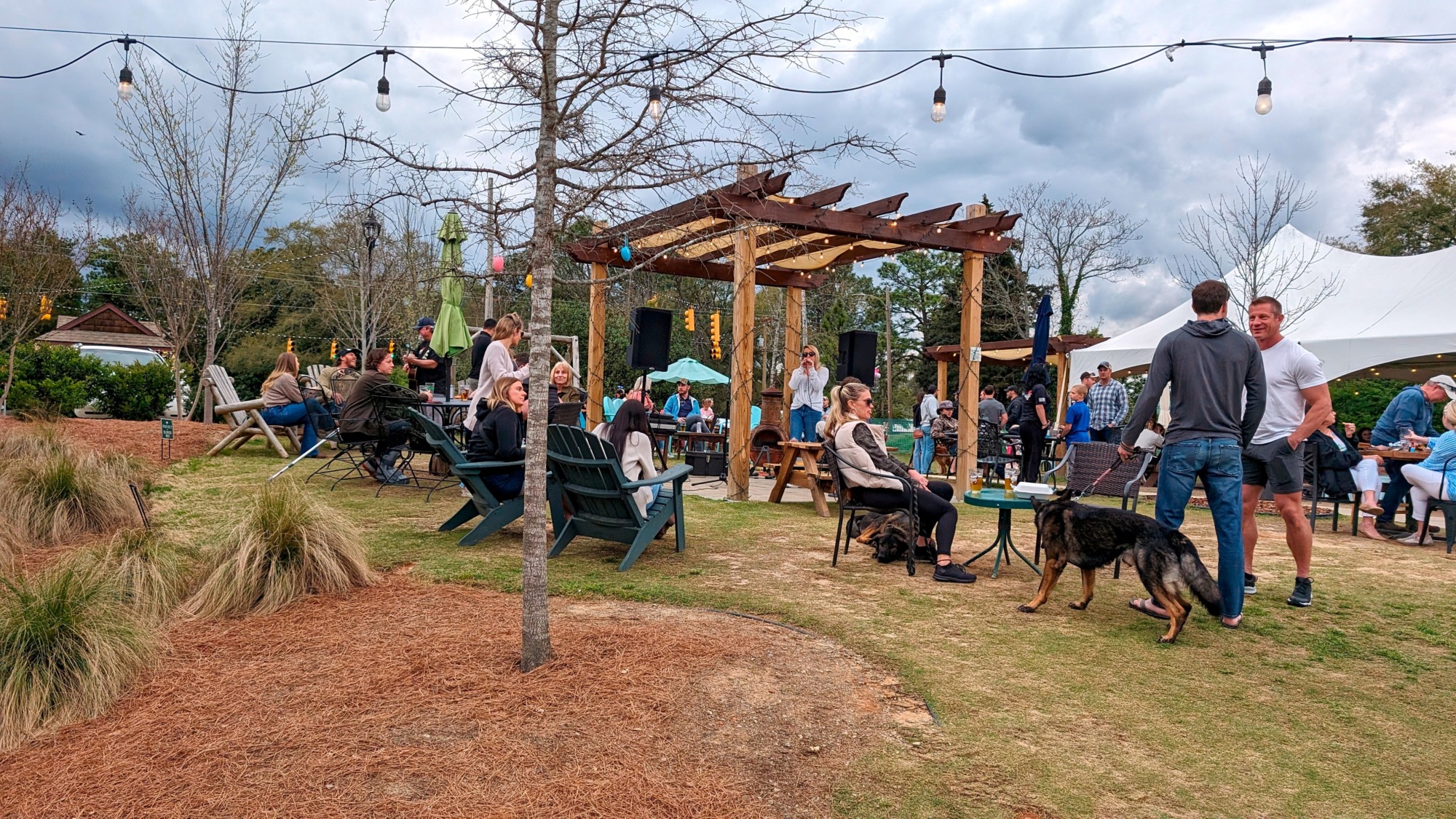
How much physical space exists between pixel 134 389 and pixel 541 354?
16188 mm

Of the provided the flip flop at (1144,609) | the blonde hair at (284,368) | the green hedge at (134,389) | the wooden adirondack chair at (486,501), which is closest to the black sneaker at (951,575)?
the flip flop at (1144,609)

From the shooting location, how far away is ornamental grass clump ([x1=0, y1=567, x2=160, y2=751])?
9.07 ft

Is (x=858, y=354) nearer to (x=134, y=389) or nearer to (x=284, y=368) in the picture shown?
(x=284, y=368)

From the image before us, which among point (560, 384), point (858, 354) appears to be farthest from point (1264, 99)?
point (560, 384)

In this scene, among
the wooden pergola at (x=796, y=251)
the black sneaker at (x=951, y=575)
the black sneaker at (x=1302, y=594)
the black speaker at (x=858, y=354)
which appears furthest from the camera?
the black speaker at (x=858, y=354)

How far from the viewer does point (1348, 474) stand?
303 inches

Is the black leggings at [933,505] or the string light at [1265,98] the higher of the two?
the string light at [1265,98]

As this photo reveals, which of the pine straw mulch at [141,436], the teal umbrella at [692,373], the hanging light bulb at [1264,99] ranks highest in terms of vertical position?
the hanging light bulb at [1264,99]

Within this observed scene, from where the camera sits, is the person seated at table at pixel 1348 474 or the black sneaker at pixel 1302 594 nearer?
the black sneaker at pixel 1302 594

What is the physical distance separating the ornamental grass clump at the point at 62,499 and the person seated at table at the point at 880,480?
504 centimetres

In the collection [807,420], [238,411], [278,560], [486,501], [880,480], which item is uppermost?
[807,420]

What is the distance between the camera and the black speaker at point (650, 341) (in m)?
9.53

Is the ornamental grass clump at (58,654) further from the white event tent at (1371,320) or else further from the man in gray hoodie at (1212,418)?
the white event tent at (1371,320)

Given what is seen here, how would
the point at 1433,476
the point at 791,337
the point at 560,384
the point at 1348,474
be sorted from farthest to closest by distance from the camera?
the point at 791,337
the point at 560,384
the point at 1348,474
the point at 1433,476
